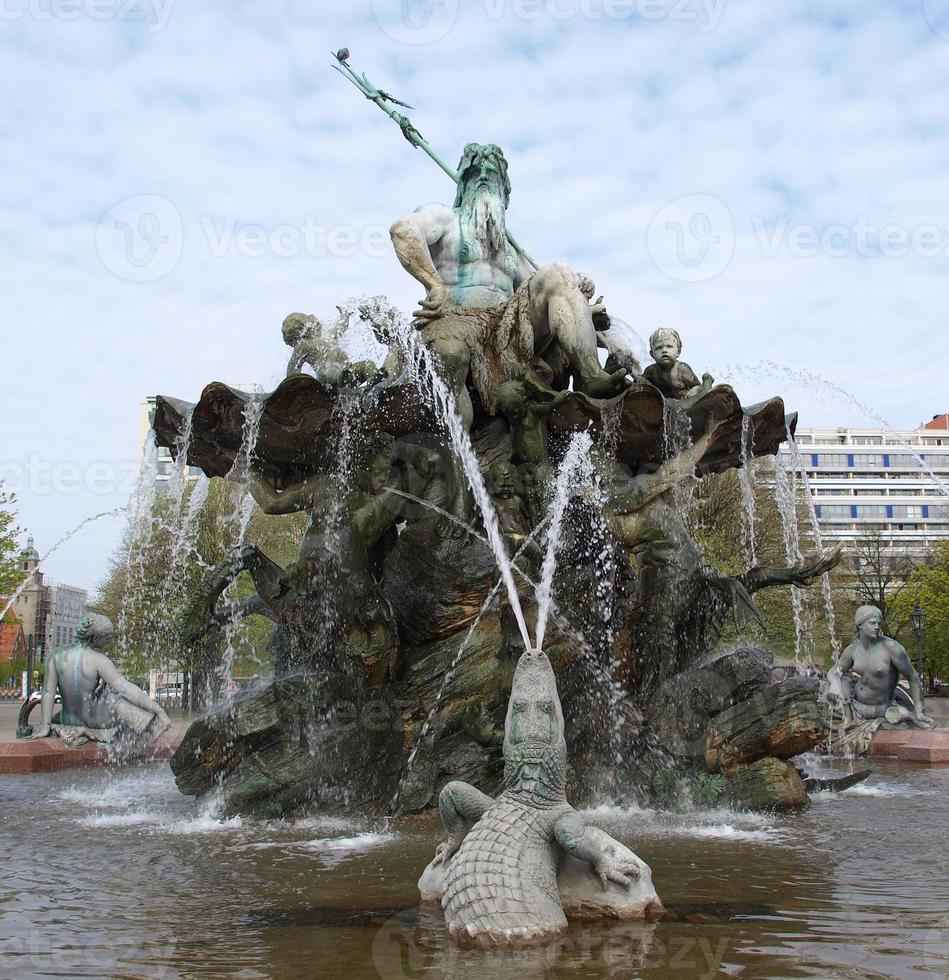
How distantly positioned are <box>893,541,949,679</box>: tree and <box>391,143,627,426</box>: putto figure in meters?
32.3

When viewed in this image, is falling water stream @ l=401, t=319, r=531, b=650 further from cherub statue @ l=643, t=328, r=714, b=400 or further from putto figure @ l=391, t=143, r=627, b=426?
cherub statue @ l=643, t=328, r=714, b=400

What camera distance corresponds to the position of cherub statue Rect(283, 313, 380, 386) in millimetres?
8492

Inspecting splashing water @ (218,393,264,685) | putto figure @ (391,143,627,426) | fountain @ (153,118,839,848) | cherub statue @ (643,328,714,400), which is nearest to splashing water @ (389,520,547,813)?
fountain @ (153,118,839,848)

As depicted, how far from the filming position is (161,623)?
96.1 ft

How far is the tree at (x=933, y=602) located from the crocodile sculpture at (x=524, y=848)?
3641 cm

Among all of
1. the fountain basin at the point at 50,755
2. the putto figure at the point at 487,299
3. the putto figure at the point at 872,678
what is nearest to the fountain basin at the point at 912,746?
the putto figure at the point at 872,678

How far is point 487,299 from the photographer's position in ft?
32.1

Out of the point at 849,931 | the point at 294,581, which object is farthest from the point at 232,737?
the point at 849,931

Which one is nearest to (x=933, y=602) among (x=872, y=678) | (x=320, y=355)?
(x=872, y=678)

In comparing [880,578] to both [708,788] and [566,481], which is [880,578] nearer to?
[566,481]

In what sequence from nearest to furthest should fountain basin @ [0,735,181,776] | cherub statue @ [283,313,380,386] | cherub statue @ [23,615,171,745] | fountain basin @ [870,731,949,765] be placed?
cherub statue @ [283,313,380,386], fountain basin @ [0,735,181,776], fountain basin @ [870,731,949,765], cherub statue @ [23,615,171,745]

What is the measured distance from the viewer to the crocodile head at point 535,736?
181 inches

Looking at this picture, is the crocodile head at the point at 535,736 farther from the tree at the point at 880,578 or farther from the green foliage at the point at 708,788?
the tree at the point at 880,578

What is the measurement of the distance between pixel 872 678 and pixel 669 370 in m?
5.51
